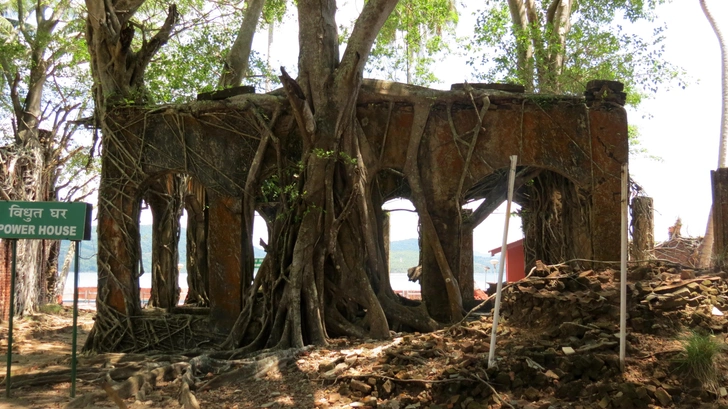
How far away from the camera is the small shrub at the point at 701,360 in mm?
4941

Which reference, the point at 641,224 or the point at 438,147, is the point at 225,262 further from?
the point at 641,224

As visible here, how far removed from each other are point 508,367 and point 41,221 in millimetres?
4454

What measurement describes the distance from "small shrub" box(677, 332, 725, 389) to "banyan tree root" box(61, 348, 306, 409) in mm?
3942

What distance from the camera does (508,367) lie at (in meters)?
5.59

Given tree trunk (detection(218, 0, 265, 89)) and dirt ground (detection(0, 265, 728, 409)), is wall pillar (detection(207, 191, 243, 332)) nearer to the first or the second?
dirt ground (detection(0, 265, 728, 409))

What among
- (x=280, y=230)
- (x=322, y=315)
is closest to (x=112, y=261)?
(x=280, y=230)

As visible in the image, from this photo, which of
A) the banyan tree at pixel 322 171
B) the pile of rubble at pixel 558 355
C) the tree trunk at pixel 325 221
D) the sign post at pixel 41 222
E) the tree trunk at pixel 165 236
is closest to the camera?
the pile of rubble at pixel 558 355

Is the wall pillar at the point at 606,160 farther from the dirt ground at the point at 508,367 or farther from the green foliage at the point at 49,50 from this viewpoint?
the green foliage at the point at 49,50

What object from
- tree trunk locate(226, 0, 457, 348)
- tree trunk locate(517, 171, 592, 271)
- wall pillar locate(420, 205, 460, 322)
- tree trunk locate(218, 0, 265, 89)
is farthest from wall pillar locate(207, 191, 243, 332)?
tree trunk locate(517, 171, 592, 271)

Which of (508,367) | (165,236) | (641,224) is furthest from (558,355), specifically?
(165,236)

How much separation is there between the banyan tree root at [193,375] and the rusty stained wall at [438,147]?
2.00 metres

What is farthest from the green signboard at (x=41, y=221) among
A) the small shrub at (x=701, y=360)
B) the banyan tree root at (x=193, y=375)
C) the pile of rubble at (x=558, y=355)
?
the small shrub at (x=701, y=360)

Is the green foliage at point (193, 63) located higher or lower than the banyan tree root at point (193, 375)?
higher

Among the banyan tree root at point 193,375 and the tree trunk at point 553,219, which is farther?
the tree trunk at point 553,219
